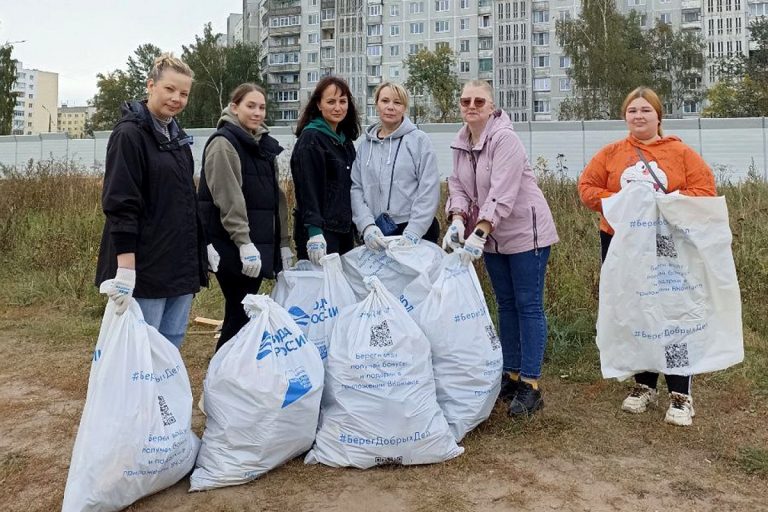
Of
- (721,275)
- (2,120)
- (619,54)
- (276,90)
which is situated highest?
(276,90)

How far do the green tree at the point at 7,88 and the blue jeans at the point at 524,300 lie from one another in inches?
1483

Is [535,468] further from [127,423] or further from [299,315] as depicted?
[127,423]

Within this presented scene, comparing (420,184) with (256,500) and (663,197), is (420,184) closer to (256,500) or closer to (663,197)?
(663,197)

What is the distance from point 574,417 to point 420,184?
4.49ft

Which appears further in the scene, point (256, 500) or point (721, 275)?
point (721, 275)

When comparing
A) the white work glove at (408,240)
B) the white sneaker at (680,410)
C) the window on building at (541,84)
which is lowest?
the white sneaker at (680,410)

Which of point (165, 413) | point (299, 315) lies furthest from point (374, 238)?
point (165, 413)

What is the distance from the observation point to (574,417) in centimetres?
309

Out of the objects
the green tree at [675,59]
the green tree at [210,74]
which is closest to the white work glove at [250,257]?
the green tree at [675,59]

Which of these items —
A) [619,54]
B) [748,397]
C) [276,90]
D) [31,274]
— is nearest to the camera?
[748,397]

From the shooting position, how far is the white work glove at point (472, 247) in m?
2.86

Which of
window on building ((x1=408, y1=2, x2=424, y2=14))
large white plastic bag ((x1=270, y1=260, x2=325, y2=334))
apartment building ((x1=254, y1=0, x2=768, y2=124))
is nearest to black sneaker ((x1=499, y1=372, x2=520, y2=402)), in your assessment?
large white plastic bag ((x1=270, y1=260, x2=325, y2=334))

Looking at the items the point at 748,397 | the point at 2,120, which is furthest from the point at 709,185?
the point at 2,120

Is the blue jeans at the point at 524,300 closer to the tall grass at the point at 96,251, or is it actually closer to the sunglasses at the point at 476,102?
the sunglasses at the point at 476,102
